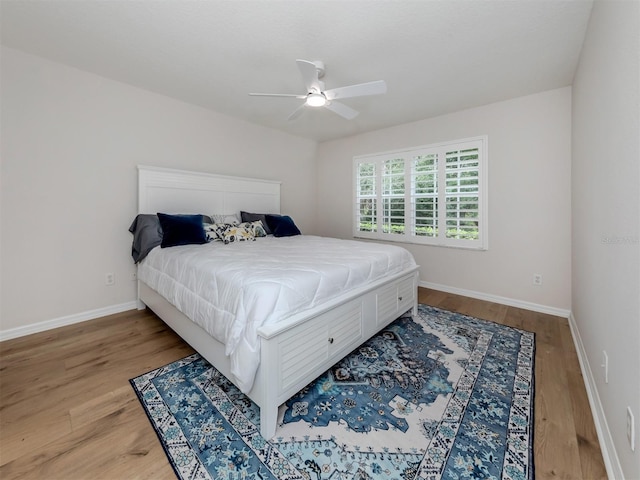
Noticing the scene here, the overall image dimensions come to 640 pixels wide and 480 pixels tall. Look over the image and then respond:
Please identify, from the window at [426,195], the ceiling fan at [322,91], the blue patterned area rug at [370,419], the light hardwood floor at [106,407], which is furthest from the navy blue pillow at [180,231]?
the window at [426,195]

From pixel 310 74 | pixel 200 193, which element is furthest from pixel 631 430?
pixel 200 193

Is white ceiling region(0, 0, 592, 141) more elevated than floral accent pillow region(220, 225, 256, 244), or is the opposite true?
white ceiling region(0, 0, 592, 141)

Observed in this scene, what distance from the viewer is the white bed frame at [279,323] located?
142 cm

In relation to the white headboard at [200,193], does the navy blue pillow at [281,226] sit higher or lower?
lower

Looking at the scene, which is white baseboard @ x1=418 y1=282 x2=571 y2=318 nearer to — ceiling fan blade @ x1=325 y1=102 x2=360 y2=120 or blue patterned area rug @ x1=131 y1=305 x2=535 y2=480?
blue patterned area rug @ x1=131 y1=305 x2=535 y2=480

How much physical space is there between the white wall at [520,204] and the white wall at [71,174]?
139 inches

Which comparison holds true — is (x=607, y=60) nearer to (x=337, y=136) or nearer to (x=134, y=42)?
(x=134, y=42)

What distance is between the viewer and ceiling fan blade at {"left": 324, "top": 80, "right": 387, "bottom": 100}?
218 cm

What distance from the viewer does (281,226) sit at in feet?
12.4

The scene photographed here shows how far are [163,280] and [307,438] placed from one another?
1819 millimetres

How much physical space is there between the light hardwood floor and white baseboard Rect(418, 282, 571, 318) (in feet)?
1.22

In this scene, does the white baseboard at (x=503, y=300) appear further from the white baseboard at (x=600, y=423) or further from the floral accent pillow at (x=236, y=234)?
the floral accent pillow at (x=236, y=234)

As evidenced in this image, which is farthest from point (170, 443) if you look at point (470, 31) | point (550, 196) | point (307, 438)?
point (550, 196)

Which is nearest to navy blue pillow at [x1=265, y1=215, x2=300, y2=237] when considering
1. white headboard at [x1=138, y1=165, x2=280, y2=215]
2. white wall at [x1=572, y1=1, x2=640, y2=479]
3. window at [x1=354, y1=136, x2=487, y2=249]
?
white headboard at [x1=138, y1=165, x2=280, y2=215]
